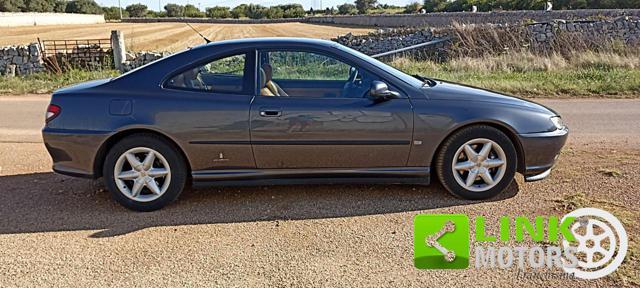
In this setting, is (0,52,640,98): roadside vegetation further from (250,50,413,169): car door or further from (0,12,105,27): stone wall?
(0,12,105,27): stone wall

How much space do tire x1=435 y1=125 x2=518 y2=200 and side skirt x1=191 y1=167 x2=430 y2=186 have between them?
0.66ft

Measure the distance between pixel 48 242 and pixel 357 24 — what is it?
74852 mm

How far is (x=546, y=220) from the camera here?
153 inches

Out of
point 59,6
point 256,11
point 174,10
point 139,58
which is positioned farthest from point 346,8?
point 139,58

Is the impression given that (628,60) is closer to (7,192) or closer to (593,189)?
(593,189)

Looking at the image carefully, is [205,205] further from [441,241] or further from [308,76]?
[441,241]

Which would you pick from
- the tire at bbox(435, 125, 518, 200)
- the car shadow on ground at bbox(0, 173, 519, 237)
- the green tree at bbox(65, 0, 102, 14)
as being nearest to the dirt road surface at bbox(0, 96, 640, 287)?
the car shadow on ground at bbox(0, 173, 519, 237)

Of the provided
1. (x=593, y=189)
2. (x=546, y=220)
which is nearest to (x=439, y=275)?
(x=546, y=220)

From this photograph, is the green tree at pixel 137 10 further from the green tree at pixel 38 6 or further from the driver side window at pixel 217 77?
the driver side window at pixel 217 77

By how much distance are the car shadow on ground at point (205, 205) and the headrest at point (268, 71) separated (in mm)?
1096

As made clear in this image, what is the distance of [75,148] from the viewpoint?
419 centimetres

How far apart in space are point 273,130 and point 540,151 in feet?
7.85

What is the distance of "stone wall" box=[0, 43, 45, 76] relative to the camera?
1536 cm

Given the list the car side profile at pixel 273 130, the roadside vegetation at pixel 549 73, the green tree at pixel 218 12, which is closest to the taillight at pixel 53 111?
the car side profile at pixel 273 130
